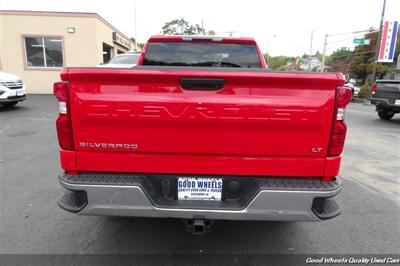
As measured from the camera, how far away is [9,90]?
10.4 m

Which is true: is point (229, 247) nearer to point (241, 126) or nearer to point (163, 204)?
point (163, 204)

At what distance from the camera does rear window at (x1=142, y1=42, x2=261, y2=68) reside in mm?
4168

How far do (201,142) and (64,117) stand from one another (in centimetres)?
107

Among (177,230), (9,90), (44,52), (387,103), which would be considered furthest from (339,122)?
(44,52)

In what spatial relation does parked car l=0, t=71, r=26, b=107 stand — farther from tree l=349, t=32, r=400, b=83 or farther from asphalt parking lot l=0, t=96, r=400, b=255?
tree l=349, t=32, r=400, b=83

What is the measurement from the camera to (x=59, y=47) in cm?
1723

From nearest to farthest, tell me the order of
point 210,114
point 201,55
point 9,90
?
point 210,114 < point 201,55 < point 9,90

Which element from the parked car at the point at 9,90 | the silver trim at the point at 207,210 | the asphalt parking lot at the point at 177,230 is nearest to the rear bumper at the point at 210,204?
the silver trim at the point at 207,210

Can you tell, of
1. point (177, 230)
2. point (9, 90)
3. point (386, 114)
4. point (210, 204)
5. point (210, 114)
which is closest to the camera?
point (210, 114)

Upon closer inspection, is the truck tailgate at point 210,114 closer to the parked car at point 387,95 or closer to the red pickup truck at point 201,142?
the red pickup truck at point 201,142

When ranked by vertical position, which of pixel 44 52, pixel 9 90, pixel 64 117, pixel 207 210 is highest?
pixel 44 52

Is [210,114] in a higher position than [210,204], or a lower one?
higher

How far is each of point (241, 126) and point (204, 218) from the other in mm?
774

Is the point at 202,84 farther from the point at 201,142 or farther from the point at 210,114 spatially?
the point at 201,142
